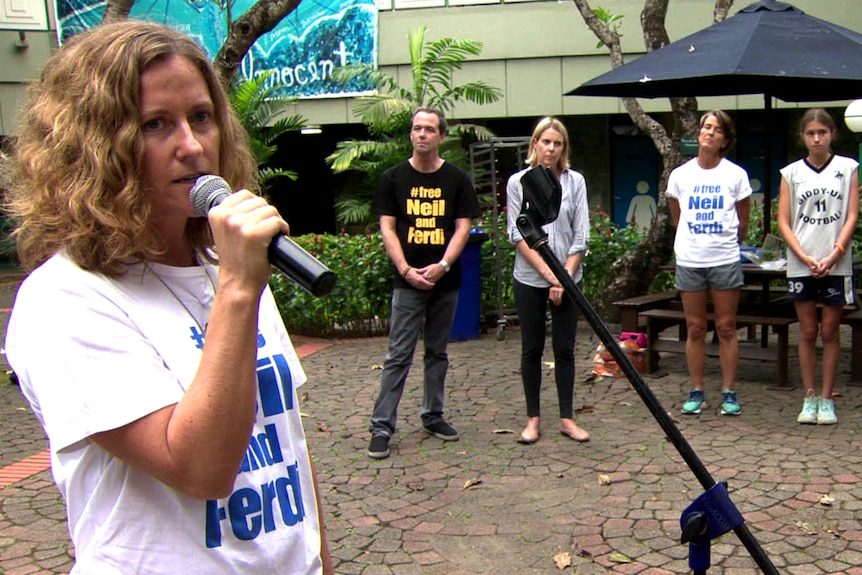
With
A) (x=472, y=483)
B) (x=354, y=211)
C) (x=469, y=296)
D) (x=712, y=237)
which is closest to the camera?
(x=472, y=483)

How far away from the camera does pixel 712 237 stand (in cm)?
573

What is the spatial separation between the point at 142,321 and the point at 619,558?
9.56 feet

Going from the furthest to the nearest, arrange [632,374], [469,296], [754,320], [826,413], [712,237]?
[469,296] → [754,320] → [712,237] → [826,413] → [632,374]

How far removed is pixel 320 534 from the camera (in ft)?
5.80

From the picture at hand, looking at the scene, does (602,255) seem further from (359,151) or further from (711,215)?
(711,215)

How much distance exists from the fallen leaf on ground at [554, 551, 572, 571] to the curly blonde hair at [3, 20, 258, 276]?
110 inches

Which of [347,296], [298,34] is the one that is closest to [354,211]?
[347,296]

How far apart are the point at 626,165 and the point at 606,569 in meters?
15.5

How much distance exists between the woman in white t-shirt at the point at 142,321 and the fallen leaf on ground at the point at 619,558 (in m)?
2.48

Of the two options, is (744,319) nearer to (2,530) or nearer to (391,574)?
(391,574)

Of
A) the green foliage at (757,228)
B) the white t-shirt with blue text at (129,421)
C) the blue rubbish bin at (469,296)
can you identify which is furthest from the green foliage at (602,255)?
the white t-shirt with blue text at (129,421)

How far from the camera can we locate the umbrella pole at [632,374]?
152 centimetres

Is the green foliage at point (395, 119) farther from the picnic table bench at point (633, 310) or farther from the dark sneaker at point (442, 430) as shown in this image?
the dark sneaker at point (442, 430)

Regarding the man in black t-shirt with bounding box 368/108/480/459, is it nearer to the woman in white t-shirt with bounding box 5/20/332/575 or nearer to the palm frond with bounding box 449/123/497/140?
the woman in white t-shirt with bounding box 5/20/332/575
